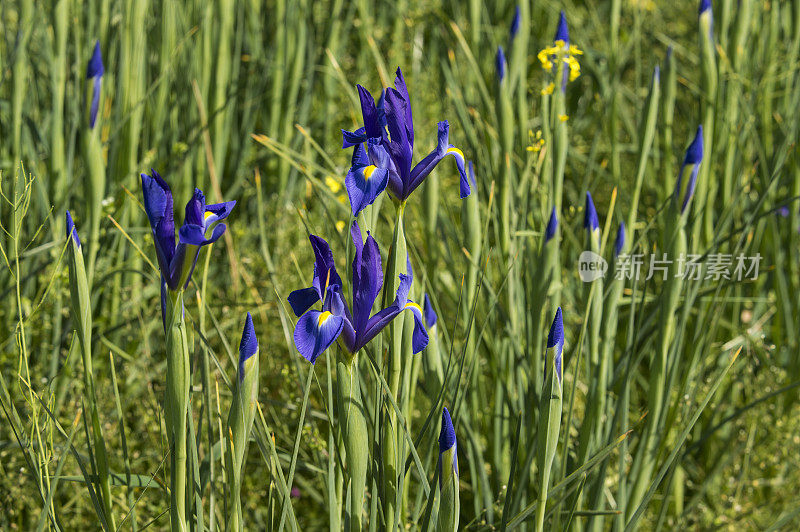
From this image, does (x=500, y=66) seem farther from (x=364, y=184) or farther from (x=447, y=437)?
(x=447, y=437)

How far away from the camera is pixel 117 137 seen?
230cm

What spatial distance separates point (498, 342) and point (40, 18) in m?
1.86

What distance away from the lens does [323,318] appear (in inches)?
35.9

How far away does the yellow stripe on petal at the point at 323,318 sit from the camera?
901mm

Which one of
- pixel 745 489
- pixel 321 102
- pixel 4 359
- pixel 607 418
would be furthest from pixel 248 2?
pixel 745 489

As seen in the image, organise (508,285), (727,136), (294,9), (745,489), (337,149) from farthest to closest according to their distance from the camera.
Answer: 1. (337,149)
2. (294,9)
3. (727,136)
4. (745,489)
5. (508,285)

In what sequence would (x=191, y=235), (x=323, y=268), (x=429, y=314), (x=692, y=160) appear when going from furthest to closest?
(x=692, y=160) < (x=429, y=314) < (x=323, y=268) < (x=191, y=235)

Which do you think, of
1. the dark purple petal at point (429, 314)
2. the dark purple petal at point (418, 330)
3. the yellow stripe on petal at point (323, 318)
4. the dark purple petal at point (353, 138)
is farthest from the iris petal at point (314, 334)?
the dark purple petal at point (429, 314)

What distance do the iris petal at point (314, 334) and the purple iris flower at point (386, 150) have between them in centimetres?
15

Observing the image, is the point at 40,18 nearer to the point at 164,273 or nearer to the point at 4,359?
the point at 4,359

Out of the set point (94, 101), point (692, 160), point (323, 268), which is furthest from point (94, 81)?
point (692, 160)

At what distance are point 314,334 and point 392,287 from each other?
0.48ft

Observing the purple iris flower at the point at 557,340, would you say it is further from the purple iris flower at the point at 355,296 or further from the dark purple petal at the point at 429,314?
the dark purple petal at the point at 429,314

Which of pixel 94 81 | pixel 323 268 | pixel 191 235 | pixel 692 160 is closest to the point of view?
pixel 191 235
